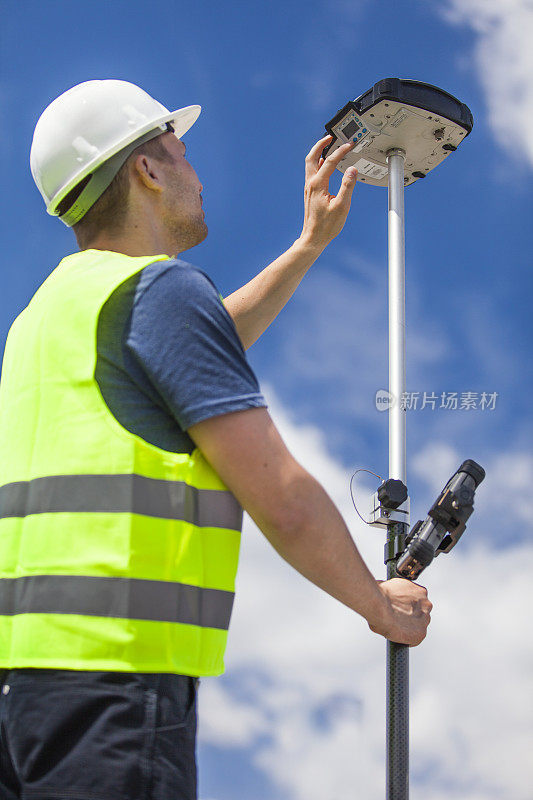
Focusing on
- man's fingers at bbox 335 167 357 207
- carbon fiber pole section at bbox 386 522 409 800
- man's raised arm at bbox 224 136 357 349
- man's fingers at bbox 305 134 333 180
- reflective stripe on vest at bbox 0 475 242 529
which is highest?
man's fingers at bbox 305 134 333 180

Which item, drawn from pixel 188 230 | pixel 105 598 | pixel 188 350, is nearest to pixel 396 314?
pixel 188 230

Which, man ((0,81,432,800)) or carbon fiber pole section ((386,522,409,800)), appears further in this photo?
carbon fiber pole section ((386,522,409,800))

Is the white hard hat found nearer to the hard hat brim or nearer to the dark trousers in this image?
the hard hat brim

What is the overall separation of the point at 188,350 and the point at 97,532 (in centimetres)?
40

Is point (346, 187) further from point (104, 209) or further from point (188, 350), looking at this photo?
point (188, 350)

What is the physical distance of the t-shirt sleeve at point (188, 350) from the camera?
1.52 metres

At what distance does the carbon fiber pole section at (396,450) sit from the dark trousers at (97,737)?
1.30m

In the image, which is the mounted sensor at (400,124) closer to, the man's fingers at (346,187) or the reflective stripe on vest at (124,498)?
the man's fingers at (346,187)

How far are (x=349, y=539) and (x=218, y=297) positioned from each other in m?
0.59

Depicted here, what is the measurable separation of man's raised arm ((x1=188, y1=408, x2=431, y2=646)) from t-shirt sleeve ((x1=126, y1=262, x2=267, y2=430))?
42 mm

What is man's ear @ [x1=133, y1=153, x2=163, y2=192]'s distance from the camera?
6.64ft

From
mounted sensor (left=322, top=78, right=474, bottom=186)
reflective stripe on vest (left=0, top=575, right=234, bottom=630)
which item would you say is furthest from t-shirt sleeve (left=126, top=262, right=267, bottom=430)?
mounted sensor (left=322, top=78, right=474, bottom=186)

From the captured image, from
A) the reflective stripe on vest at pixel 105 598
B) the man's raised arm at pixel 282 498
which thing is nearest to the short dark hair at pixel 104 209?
the man's raised arm at pixel 282 498

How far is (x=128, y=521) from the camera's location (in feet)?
4.77
